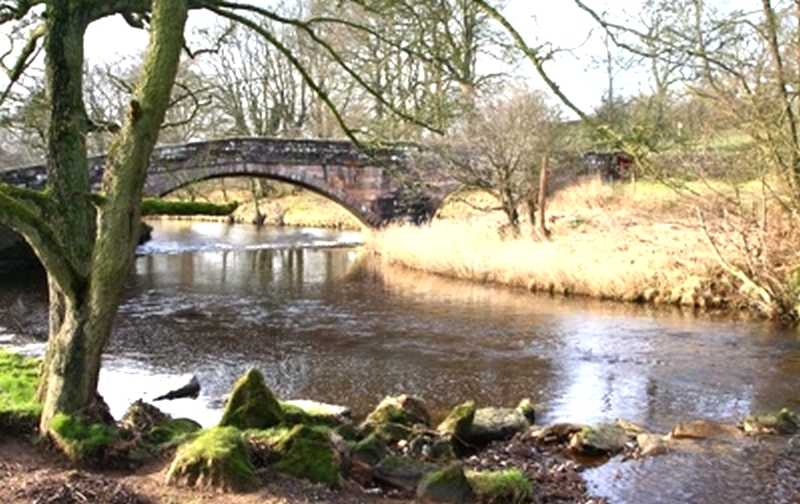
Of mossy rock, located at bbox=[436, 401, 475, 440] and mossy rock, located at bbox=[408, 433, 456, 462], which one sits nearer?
mossy rock, located at bbox=[408, 433, 456, 462]

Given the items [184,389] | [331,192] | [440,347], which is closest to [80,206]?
[184,389]

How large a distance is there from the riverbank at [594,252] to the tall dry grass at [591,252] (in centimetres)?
2

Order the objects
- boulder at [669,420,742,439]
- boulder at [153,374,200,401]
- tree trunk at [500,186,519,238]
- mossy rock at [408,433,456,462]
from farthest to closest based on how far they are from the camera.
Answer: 1. tree trunk at [500,186,519,238]
2. boulder at [153,374,200,401]
3. boulder at [669,420,742,439]
4. mossy rock at [408,433,456,462]

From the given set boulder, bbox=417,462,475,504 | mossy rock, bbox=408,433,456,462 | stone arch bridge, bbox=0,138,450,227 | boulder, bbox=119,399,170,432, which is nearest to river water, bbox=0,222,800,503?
mossy rock, bbox=408,433,456,462

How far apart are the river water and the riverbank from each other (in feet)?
2.52

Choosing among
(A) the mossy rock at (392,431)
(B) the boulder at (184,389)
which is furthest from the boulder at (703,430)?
(B) the boulder at (184,389)

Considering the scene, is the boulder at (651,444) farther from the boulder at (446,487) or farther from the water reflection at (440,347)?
the boulder at (446,487)

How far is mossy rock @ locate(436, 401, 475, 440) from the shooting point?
8788mm

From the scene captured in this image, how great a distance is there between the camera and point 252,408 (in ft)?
23.7

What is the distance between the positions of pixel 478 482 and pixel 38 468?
Answer: 310 centimetres

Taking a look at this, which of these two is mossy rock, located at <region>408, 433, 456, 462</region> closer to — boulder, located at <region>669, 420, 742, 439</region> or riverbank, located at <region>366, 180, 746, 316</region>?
boulder, located at <region>669, 420, 742, 439</region>

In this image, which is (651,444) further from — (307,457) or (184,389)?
(184,389)

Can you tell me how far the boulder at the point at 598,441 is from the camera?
344 inches

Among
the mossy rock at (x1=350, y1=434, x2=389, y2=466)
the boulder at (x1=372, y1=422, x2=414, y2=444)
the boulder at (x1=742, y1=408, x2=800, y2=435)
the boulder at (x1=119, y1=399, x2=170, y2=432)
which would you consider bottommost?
the boulder at (x1=742, y1=408, x2=800, y2=435)
